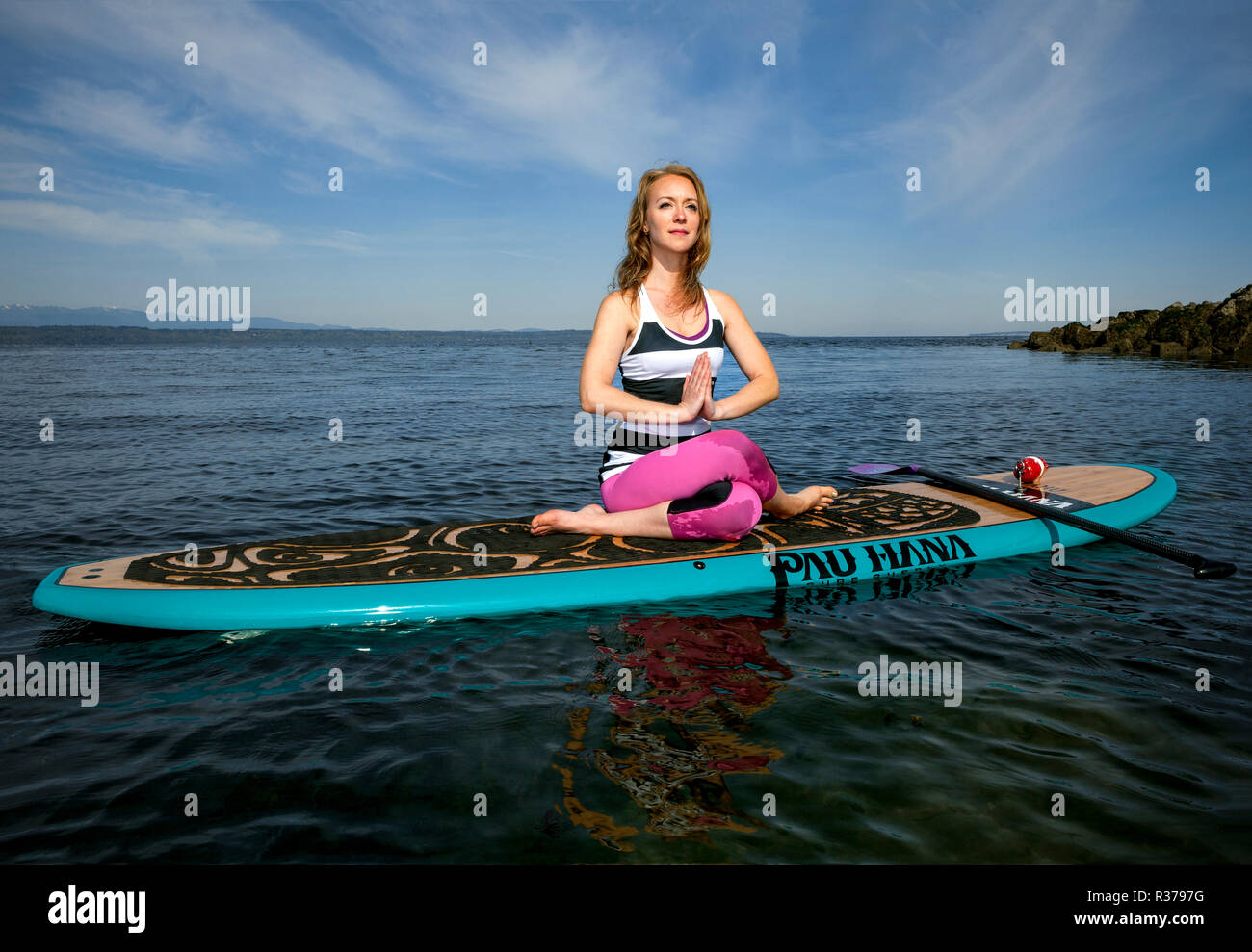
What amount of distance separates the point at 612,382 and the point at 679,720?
7.11ft

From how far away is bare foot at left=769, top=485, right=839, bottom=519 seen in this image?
5896mm

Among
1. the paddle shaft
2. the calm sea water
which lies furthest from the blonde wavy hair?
the paddle shaft

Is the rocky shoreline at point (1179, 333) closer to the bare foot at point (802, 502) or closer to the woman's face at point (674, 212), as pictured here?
the bare foot at point (802, 502)

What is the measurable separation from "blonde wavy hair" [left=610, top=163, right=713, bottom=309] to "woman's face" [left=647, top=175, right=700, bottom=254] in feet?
0.19

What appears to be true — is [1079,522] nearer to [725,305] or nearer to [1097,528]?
[1097,528]

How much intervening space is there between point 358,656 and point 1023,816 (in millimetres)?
3563

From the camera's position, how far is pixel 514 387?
27.6 m

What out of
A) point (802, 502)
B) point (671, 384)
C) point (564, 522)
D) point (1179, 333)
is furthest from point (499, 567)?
point (1179, 333)

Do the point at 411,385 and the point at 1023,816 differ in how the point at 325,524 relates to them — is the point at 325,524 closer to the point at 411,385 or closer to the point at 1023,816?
the point at 1023,816

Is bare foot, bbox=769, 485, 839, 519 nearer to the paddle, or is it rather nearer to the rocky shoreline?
the paddle

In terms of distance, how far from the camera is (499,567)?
16.6 feet

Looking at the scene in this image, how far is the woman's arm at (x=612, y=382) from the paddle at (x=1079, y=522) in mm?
3568
